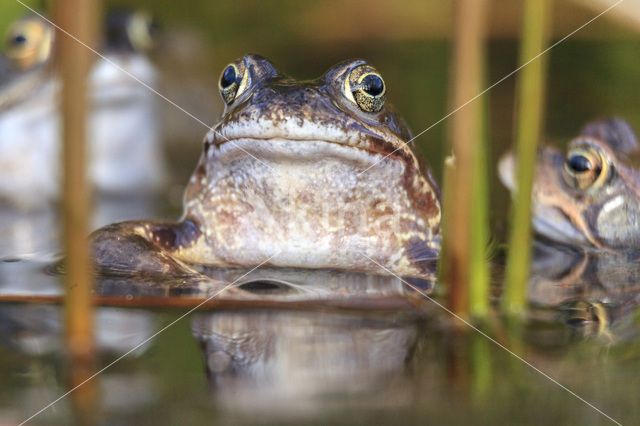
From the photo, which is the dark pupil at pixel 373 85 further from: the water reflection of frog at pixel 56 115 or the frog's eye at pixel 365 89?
the water reflection of frog at pixel 56 115

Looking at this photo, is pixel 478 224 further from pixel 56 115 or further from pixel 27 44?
pixel 27 44

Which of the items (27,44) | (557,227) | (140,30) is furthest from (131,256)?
(140,30)

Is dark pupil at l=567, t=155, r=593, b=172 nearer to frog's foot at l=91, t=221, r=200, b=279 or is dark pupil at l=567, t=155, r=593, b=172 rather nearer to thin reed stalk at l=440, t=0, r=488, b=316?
thin reed stalk at l=440, t=0, r=488, b=316

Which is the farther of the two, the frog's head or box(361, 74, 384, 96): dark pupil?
box(361, 74, 384, 96): dark pupil

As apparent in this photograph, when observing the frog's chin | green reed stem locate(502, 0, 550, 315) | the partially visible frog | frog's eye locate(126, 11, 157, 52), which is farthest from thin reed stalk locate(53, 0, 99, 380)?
frog's eye locate(126, 11, 157, 52)

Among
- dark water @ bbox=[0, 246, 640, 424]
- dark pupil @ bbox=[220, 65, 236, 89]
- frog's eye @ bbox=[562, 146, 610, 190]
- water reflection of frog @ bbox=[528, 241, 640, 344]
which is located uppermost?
dark pupil @ bbox=[220, 65, 236, 89]

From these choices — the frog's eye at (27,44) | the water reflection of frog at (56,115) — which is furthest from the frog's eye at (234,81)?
the frog's eye at (27,44)
